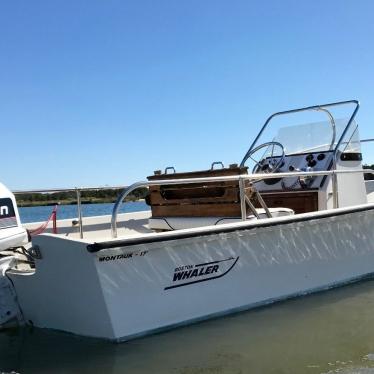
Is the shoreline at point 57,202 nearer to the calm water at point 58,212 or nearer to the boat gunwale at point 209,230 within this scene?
the calm water at point 58,212

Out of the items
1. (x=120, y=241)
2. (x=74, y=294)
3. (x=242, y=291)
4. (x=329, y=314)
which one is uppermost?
(x=120, y=241)

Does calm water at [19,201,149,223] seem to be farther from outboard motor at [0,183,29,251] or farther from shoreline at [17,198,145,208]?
outboard motor at [0,183,29,251]

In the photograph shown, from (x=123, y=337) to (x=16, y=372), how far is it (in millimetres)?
909

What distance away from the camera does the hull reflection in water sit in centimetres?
398

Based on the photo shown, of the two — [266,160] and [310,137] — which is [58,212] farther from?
[310,137]

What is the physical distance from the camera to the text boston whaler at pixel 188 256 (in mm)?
4441

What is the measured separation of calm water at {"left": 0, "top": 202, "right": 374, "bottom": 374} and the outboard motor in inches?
34.8

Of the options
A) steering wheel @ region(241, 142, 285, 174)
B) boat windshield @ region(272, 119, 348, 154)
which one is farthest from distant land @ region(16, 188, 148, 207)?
boat windshield @ region(272, 119, 348, 154)

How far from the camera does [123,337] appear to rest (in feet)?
14.6

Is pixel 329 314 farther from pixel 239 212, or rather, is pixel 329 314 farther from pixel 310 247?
pixel 239 212

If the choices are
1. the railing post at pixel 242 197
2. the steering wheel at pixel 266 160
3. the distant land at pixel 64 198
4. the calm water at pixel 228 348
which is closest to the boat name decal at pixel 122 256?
the calm water at pixel 228 348

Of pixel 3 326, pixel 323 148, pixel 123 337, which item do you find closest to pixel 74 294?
pixel 123 337

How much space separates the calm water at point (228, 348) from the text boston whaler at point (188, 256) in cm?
16

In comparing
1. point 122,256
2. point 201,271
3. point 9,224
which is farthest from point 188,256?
point 9,224
